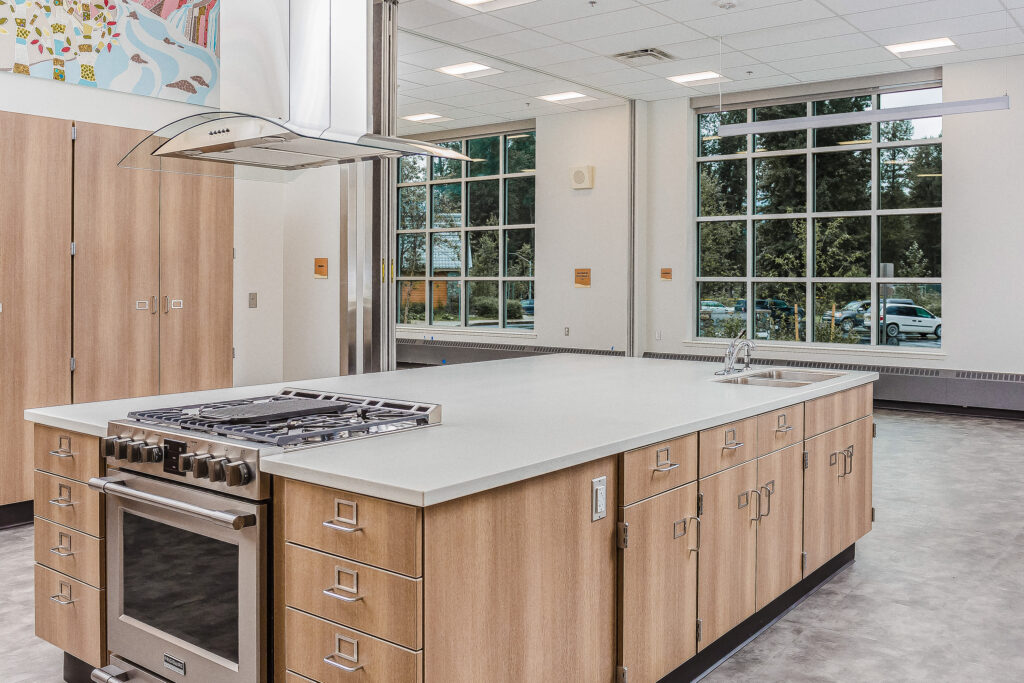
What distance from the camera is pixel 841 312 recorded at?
9203mm

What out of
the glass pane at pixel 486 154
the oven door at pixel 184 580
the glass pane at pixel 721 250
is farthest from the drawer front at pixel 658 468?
the glass pane at pixel 486 154

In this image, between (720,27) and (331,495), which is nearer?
(331,495)

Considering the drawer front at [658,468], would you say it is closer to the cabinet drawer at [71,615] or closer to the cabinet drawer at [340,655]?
the cabinet drawer at [340,655]

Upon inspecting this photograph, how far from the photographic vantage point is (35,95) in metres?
4.84

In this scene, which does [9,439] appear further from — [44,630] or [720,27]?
[720,27]

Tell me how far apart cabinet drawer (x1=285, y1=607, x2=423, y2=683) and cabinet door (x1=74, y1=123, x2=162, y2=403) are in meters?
3.65

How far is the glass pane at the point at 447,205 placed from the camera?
40.0 feet

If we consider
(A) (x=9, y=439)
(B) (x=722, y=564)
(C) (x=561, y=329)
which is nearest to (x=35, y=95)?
(A) (x=9, y=439)

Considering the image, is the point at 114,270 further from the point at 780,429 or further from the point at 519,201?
the point at 519,201

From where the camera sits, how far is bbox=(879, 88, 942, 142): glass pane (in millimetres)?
8508

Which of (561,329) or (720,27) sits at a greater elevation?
(720,27)

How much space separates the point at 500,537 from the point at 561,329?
29.7 feet

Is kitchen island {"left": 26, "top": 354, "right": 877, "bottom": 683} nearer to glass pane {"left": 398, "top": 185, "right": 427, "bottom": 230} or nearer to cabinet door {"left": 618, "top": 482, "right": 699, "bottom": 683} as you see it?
cabinet door {"left": 618, "top": 482, "right": 699, "bottom": 683}

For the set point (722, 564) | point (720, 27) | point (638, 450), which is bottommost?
point (722, 564)
